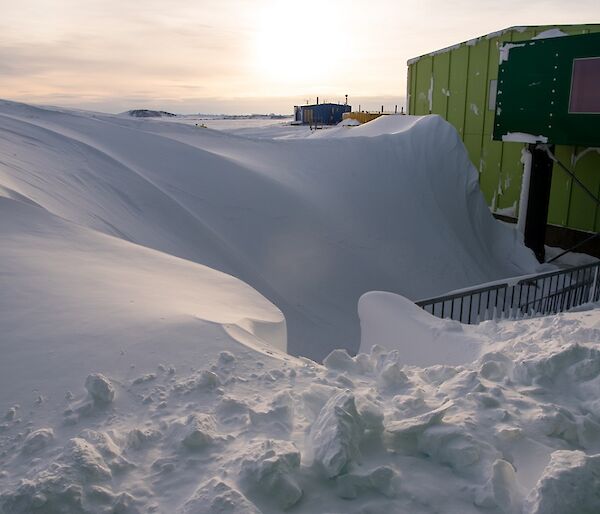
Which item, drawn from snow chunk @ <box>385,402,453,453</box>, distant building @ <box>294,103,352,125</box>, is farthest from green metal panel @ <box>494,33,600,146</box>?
distant building @ <box>294,103,352,125</box>

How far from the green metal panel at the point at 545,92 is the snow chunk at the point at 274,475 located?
33.7ft

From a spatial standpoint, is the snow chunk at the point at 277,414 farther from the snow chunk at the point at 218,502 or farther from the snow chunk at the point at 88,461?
the snow chunk at the point at 88,461

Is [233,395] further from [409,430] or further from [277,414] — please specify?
[409,430]

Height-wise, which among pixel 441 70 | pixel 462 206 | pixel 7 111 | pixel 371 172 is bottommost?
pixel 462 206

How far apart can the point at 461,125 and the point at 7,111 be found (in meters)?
11.7

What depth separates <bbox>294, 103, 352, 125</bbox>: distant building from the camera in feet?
135

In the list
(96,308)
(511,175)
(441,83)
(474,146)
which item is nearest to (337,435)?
(96,308)

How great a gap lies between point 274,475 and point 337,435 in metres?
0.27

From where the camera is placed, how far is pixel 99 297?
3.63m

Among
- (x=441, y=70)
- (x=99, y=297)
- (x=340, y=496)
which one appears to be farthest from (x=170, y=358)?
(x=441, y=70)

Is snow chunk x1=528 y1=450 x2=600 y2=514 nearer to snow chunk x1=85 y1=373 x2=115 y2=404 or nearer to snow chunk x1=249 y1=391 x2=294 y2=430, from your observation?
snow chunk x1=249 y1=391 x2=294 y2=430

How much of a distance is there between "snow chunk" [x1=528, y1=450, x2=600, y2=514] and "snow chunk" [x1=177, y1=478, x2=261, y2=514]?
92 centimetres

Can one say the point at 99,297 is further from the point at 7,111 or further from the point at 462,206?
the point at 462,206

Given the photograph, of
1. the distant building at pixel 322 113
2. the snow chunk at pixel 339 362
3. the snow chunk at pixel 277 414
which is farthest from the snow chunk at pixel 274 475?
the distant building at pixel 322 113
